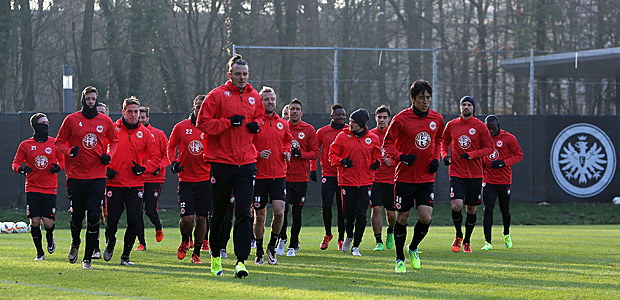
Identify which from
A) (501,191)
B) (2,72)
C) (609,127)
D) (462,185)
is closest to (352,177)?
(462,185)

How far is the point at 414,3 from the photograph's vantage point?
3722cm

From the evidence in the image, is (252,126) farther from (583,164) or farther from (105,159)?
(583,164)

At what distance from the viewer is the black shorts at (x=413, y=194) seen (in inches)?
396

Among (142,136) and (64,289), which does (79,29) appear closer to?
(142,136)

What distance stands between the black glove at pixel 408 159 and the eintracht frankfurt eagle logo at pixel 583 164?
15.7 meters

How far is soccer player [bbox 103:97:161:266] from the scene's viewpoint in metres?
11.2

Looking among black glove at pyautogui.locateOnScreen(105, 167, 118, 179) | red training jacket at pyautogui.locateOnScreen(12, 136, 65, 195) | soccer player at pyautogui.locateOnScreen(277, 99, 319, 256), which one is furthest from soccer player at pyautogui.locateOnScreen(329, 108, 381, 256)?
red training jacket at pyautogui.locateOnScreen(12, 136, 65, 195)

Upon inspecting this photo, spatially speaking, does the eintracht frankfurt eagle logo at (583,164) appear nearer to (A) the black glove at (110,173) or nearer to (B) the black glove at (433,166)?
(B) the black glove at (433,166)

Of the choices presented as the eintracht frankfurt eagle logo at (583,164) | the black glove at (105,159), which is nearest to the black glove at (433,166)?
the black glove at (105,159)

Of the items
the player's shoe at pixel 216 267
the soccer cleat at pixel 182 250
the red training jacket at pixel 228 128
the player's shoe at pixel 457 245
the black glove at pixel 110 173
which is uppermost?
the red training jacket at pixel 228 128

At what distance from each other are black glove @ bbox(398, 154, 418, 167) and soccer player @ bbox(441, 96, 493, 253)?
327 centimetres

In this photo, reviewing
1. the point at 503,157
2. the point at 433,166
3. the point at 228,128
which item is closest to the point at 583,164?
the point at 503,157

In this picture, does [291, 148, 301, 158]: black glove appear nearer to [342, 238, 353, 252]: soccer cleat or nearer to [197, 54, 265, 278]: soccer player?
[342, 238, 353, 252]: soccer cleat

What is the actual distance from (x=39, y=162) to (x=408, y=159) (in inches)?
229
